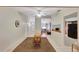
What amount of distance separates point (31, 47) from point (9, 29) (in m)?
0.47

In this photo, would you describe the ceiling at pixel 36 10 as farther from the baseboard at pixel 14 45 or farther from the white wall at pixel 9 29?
the baseboard at pixel 14 45

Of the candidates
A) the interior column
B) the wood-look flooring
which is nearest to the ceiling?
the interior column

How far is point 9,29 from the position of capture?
171 centimetres

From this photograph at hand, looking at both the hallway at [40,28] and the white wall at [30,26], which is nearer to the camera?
the hallway at [40,28]

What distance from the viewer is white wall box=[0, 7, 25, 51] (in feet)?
5.34

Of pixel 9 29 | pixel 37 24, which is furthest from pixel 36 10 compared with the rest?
pixel 9 29

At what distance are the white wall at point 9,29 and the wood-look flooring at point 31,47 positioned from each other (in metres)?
0.12

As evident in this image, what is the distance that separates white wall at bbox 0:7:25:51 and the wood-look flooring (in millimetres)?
124

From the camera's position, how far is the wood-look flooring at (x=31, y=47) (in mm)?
1678

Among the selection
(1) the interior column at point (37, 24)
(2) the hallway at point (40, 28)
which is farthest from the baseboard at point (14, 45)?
(1) the interior column at point (37, 24)

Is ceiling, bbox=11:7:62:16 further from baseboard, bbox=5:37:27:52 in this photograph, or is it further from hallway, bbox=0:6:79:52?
baseboard, bbox=5:37:27:52

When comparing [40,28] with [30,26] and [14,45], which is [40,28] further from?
[14,45]
